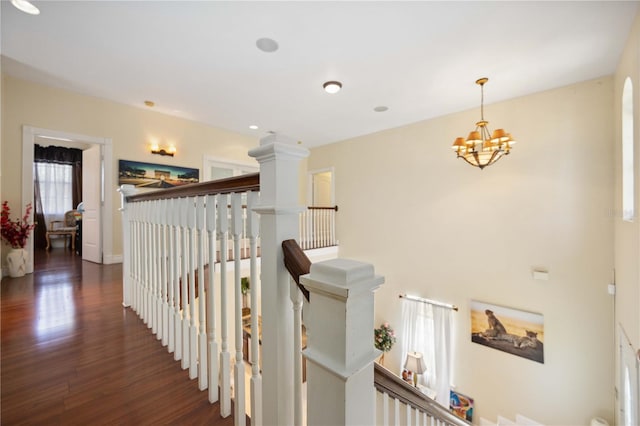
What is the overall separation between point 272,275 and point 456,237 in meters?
4.38

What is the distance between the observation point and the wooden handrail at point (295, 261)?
2.26 feet

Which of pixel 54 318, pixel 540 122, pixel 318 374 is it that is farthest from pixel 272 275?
pixel 540 122

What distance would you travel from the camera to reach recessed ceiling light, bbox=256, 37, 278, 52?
255cm

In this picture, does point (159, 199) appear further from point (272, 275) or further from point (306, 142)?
point (306, 142)

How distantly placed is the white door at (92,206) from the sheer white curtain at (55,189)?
249cm

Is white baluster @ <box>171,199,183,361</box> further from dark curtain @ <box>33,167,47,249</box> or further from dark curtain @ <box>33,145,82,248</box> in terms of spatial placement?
dark curtain @ <box>33,167,47,249</box>

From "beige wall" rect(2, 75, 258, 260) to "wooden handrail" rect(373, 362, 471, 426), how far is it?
4.85 m

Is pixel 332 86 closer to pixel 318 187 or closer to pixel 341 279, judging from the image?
pixel 341 279

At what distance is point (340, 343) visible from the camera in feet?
1.66

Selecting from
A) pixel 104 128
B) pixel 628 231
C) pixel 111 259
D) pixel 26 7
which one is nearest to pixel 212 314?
pixel 26 7

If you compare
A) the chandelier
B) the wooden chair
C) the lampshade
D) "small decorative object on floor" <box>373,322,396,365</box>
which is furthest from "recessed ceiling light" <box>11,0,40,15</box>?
the lampshade

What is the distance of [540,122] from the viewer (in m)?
3.60

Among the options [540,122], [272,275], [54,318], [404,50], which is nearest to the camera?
[272,275]

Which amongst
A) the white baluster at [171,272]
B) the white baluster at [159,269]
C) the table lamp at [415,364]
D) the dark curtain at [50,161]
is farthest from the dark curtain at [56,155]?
the table lamp at [415,364]
